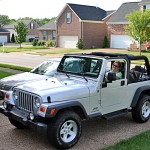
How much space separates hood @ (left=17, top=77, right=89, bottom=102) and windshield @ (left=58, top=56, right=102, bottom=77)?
13.3 inches

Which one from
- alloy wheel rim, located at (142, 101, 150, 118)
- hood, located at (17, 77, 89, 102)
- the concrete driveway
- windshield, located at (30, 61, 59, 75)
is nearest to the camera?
hood, located at (17, 77, 89, 102)

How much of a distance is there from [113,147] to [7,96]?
251 cm

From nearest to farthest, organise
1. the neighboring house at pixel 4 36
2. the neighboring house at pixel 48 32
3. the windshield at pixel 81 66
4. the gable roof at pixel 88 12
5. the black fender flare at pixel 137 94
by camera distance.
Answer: the windshield at pixel 81 66
the black fender flare at pixel 137 94
the gable roof at pixel 88 12
the neighboring house at pixel 48 32
the neighboring house at pixel 4 36

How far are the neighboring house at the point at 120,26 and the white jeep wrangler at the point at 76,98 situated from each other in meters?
31.5

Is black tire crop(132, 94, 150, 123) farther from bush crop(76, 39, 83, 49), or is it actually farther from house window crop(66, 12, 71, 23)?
house window crop(66, 12, 71, 23)

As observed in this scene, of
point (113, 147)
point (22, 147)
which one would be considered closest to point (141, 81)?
point (113, 147)

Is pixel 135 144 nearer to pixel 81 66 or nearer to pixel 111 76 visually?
pixel 111 76

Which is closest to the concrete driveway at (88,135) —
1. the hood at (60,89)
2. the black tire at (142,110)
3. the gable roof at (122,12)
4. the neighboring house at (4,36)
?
the black tire at (142,110)

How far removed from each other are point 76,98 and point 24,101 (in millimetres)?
1046

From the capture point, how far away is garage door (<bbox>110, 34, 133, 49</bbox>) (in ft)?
125

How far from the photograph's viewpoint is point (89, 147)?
562 cm

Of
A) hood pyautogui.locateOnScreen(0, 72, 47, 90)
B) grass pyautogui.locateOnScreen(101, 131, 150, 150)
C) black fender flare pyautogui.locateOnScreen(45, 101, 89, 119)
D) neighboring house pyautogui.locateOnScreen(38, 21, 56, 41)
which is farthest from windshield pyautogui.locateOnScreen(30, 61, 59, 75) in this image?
neighboring house pyautogui.locateOnScreen(38, 21, 56, 41)

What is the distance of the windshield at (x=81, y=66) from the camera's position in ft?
20.9

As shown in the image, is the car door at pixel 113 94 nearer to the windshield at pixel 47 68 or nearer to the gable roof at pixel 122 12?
the windshield at pixel 47 68
